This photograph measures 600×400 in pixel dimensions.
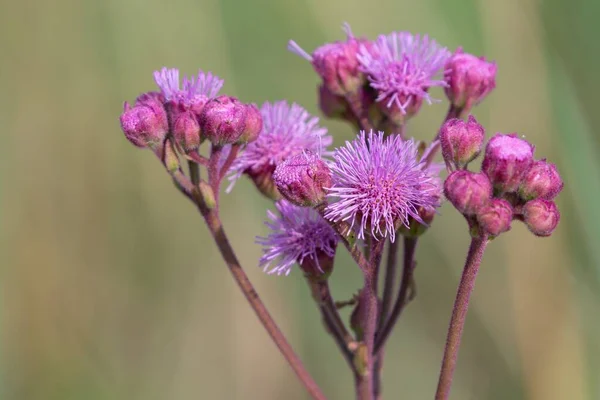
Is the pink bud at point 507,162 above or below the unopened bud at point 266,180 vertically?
below

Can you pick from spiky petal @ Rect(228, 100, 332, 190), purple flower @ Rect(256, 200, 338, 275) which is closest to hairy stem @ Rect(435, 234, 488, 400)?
purple flower @ Rect(256, 200, 338, 275)

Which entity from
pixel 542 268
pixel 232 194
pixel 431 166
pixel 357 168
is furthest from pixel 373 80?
pixel 232 194

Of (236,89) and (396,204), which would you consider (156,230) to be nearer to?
(236,89)

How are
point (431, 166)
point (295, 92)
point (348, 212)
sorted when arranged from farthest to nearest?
point (295, 92), point (431, 166), point (348, 212)

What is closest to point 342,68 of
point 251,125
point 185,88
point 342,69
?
point 342,69

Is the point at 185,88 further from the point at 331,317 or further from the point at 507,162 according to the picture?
the point at 507,162

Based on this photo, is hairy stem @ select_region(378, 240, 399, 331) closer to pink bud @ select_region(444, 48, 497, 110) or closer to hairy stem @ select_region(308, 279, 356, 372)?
hairy stem @ select_region(308, 279, 356, 372)

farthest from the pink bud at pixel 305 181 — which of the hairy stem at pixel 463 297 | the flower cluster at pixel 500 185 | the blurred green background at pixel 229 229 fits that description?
the blurred green background at pixel 229 229

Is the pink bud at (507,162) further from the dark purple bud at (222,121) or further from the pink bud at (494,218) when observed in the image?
the dark purple bud at (222,121)
